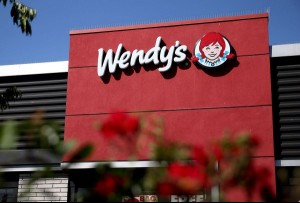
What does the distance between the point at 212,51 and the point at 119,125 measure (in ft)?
33.4

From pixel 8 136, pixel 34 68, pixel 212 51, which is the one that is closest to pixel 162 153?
pixel 8 136

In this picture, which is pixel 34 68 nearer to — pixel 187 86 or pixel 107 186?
pixel 187 86

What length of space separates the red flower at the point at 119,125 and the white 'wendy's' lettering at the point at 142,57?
10.2 metres

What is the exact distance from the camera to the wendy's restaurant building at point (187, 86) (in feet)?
36.2

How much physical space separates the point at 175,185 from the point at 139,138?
23 cm

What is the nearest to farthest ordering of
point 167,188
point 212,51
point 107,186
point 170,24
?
1. point 167,188
2. point 107,186
3. point 212,51
4. point 170,24

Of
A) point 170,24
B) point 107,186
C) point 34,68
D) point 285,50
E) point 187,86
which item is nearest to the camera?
point 107,186

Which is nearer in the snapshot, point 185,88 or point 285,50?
point 285,50

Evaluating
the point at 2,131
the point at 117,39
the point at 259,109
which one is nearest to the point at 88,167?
the point at 117,39

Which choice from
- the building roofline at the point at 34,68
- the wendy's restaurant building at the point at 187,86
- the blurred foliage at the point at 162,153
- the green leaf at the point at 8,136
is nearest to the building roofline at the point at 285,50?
the wendy's restaurant building at the point at 187,86

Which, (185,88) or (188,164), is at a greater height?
(185,88)

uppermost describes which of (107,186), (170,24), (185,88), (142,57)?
(170,24)

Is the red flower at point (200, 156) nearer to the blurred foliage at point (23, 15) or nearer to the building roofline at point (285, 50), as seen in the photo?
the blurred foliage at point (23, 15)

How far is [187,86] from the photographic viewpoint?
11602 mm
